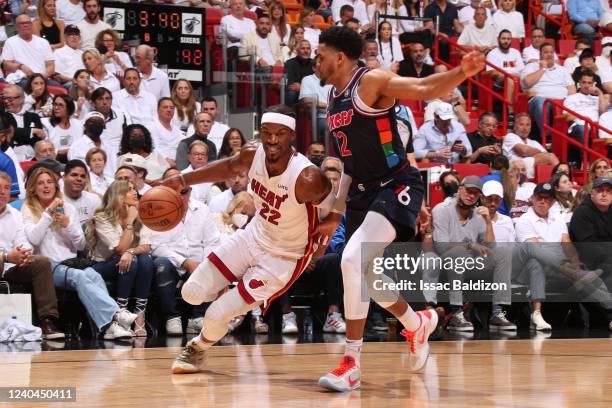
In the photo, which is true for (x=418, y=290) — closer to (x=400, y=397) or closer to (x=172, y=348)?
(x=172, y=348)

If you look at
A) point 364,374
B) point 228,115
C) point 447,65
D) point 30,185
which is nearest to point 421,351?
point 364,374

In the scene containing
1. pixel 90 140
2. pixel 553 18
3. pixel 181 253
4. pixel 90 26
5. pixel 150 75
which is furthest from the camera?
pixel 553 18

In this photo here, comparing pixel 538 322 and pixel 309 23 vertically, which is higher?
pixel 309 23

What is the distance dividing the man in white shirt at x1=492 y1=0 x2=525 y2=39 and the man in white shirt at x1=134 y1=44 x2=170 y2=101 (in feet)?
22.0

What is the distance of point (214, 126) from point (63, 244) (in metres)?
3.79

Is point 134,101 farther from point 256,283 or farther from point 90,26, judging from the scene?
point 256,283

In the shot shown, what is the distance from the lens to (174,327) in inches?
373

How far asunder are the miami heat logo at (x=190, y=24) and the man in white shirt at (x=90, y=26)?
3.33 ft

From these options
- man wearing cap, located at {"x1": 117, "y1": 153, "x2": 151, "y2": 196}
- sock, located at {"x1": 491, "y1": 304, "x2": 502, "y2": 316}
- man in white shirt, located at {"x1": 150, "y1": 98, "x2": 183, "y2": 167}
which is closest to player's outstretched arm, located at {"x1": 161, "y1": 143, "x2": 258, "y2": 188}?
man wearing cap, located at {"x1": 117, "y1": 153, "x2": 151, "y2": 196}

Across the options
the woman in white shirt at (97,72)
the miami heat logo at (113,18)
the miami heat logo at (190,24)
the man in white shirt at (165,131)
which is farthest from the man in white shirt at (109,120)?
the miami heat logo at (113,18)

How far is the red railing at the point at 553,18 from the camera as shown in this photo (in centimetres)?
1900

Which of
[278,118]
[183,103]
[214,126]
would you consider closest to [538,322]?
[214,126]

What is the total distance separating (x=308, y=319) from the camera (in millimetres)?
10766

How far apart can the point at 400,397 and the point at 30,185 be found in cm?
500
